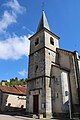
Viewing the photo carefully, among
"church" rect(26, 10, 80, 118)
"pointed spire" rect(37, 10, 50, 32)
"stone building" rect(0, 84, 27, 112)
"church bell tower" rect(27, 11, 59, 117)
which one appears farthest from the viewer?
"stone building" rect(0, 84, 27, 112)

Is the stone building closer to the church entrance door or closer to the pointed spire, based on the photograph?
the church entrance door

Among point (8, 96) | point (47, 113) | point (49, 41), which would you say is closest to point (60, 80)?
point (47, 113)

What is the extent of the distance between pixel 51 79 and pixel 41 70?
2.04 m

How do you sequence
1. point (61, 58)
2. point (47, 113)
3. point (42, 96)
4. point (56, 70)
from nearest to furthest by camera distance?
1. point (47, 113)
2. point (42, 96)
3. point (56, 70)
4. point (61, 58)

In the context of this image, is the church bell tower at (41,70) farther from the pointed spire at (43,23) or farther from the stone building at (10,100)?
the stone building at (10,100)

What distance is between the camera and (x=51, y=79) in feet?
70.5

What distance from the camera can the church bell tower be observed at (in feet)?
66.2

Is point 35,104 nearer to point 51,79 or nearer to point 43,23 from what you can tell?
point 51,79

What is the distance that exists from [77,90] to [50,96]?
4.03 metres

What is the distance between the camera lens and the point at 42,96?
20.4 metres

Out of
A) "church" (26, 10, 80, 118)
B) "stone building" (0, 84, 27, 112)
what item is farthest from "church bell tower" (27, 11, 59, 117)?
"stone building" (0, 84, 27, 112)

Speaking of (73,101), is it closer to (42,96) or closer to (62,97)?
(62,97)

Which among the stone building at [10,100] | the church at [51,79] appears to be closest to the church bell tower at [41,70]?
the church at [51,79]

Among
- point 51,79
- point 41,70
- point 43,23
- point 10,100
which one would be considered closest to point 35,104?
point 51,79
